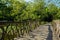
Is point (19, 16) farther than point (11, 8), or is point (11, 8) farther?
point (11, 8)

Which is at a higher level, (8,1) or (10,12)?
(8,1)

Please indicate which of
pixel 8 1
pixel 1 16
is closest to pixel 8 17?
pixel 1 16

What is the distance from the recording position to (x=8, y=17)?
3456 cm

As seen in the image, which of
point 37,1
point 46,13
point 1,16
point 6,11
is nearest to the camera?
point 1,16

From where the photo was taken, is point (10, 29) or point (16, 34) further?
point (16, 34)

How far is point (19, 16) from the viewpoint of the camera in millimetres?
36812

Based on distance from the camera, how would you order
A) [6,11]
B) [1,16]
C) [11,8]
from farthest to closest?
[11,8] → [6,11] → [1,16]

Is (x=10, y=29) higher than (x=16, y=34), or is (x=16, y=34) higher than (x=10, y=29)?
(x=10, y=29)

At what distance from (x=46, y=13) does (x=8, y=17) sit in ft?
88.8

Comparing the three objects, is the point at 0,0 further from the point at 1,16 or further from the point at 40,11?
the point at 40,11

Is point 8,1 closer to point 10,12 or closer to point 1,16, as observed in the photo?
point 10,12

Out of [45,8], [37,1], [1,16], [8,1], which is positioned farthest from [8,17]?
[45,8]

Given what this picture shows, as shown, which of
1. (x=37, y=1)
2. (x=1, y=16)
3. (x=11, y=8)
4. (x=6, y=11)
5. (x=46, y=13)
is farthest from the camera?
(x=46, y=13)

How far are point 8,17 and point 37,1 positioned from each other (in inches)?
897
